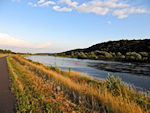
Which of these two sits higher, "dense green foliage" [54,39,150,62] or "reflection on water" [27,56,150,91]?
"dense green foliage" [54,39,150,62]

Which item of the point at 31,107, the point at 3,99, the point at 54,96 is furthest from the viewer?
the point at 54,96

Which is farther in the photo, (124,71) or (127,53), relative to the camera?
(127,53)

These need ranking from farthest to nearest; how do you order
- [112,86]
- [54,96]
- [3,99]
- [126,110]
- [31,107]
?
1. [112,86]
2. [54,96]
3. [3,99]
4. [31,107]
5. [126,110]

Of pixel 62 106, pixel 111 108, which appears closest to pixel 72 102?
pixel 62 106

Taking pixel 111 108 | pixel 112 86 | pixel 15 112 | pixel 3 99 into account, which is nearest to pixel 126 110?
pixel 111 108

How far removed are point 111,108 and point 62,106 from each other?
75.0 inches

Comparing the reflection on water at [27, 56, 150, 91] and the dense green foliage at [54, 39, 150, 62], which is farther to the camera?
the dense green foliage at [54, 39, 150, 62]

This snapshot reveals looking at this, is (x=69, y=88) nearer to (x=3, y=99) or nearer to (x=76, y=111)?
(x=76, y=111)

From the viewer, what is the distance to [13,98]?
17.1 ft

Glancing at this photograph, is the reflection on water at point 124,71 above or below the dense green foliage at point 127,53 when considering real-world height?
below

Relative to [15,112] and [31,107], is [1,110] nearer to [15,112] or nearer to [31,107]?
[15,112]

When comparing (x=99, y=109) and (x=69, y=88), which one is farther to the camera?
(x=69, y=88)

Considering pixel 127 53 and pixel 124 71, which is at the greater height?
pixel 127 53

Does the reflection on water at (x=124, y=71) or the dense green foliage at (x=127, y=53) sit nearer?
the reflection on water at (x=124, y=71)
